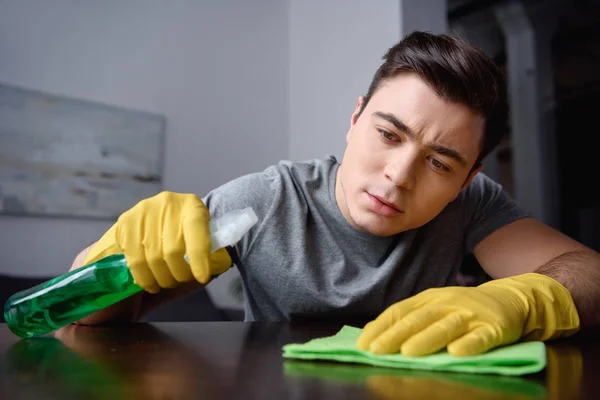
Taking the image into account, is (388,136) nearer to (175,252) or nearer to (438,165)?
(438,165)

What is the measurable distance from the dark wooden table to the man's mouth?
396 millimetres

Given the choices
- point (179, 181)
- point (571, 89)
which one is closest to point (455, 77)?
point (179, 181)

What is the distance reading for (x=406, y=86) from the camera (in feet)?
3.29

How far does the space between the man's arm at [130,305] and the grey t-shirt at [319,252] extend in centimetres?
14

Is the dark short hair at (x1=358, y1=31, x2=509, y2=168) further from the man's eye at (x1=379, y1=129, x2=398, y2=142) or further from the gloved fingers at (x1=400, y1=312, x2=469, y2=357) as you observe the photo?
the gloved fingers at (x1=400, y1=312, x2=469, y2=357)

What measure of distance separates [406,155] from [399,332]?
0.48m

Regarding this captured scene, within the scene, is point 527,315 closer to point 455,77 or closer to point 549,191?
point 455,77

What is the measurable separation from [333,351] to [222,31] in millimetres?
2892

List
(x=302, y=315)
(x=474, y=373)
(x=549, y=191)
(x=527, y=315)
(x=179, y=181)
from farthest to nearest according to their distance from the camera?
(x=549, y=191) < (x=179, y=181) < (x=302, y=315) < (x=527, y=315) < (x=474, y=373)

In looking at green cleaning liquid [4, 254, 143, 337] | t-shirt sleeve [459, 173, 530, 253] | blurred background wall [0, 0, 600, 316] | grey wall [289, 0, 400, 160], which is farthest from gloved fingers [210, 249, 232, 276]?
grey wall [289, 0, 400, 160]

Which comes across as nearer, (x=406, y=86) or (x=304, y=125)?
(x=406, y=86)

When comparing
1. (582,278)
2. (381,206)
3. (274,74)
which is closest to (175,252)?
(381,206)

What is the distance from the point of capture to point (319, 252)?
1.12 meters

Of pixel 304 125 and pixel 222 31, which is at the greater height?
pixel 222 31
